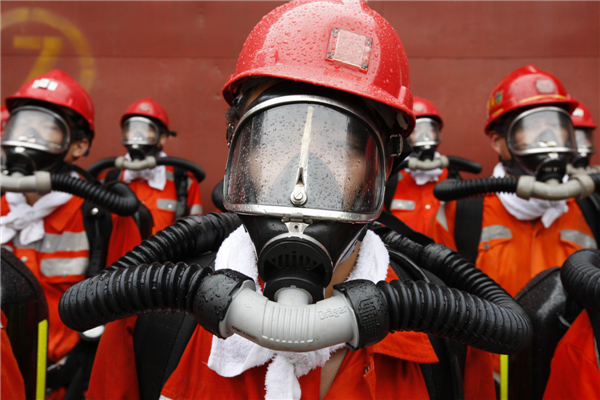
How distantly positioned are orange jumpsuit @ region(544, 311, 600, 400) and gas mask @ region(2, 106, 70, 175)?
3.23 m

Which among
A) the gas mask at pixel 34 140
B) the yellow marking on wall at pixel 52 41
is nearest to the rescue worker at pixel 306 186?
the gas mask at pixel 34 140

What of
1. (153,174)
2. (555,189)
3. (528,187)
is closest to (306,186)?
(528,187)

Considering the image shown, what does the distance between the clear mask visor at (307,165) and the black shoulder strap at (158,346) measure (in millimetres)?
414

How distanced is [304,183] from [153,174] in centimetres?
426

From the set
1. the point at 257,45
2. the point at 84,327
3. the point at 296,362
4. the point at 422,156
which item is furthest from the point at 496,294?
the point at 422,156

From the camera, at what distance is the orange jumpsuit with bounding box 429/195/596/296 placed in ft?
8.72

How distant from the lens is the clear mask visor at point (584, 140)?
475cm

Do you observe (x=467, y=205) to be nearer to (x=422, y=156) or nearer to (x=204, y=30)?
(x=422, y=156)

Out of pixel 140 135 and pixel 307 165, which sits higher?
pixel 140 135

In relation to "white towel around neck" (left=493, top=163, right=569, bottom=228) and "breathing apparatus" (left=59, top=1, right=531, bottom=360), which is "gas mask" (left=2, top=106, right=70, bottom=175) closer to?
"breathing apparatus" (left=59, top=1, right=531, bottom=360)

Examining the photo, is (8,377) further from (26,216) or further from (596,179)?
(596,179)

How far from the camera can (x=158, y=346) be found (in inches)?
48.1

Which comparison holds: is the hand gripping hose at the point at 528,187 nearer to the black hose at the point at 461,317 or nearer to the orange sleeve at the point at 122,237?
the black hose at the point at 461,317

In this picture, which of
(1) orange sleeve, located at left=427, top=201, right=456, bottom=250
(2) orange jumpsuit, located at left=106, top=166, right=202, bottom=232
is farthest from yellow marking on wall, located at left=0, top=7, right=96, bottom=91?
(1) orange sleeve, located at left=427, top=201, right=456, bottom=250
